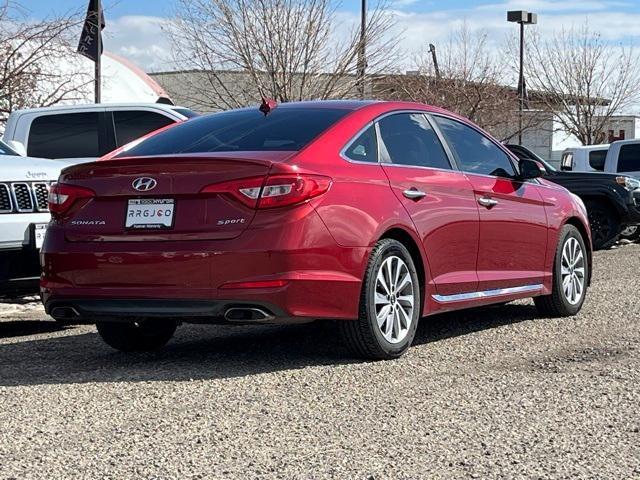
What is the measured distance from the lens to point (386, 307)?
636 cm

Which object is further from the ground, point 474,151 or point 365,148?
point 365,148

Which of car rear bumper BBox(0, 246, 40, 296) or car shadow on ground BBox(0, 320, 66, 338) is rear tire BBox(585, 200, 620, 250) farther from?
car rear bumper BBox(0, 246, 40, 296)

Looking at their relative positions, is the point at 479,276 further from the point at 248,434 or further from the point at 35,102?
the point at 35,102

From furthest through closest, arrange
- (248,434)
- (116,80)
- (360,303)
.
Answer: (116,80), (360,303), (248,434)

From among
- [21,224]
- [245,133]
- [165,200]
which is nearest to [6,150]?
[21,224]

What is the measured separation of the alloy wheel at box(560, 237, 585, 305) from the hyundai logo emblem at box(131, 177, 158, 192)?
12.0 ft

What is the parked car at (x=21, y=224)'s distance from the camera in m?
7.69

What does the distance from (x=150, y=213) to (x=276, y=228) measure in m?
0.71

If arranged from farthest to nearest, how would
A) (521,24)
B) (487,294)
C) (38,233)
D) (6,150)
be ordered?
1. (521,24)
2. (6,150)
3. (38,233)
4. (487,294)

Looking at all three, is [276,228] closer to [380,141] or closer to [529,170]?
[380,141]

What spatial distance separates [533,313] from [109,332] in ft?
11.5

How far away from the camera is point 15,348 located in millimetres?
7422

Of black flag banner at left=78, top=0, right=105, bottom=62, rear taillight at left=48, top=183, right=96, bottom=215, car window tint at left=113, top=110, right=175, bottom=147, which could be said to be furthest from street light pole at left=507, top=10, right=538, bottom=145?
rear taillight at left=48, top=183, right=96, bottom=215

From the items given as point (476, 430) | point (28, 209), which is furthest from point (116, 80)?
point (476, 430)
